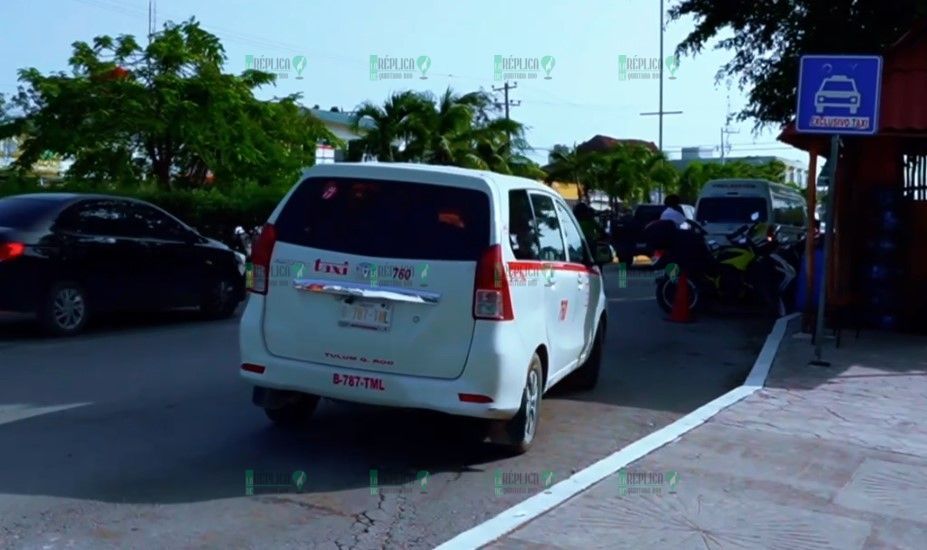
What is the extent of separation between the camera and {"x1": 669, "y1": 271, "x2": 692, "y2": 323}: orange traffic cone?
1594 cm

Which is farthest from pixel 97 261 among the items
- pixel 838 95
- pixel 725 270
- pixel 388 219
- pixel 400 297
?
pixel 725 270

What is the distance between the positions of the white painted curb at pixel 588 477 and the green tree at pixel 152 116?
16.5 metres

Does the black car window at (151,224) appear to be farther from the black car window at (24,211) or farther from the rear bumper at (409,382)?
the rear bumper at (409,382)

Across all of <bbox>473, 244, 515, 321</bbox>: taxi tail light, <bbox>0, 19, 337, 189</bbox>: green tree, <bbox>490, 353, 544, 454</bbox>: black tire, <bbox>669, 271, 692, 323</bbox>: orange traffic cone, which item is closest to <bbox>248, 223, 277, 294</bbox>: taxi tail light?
<bbox>473, 244, 515, 321</bbox>: taxi tail light

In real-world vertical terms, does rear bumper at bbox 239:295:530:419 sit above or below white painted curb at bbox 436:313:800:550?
above

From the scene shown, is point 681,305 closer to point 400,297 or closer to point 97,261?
point 97,261

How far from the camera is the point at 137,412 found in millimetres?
8453

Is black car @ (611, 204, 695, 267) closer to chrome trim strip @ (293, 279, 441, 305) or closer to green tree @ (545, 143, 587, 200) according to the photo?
green tree @ (545, 143, 587, 200)

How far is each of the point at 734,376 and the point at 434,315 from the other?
18.3ft

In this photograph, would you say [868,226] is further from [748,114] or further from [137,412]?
[137,412]

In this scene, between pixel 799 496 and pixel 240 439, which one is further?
pixel 240 439

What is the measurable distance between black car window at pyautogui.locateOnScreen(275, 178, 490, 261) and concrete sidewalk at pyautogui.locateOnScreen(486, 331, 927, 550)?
1.77 m

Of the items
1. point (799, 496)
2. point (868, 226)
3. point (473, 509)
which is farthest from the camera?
point (868, 226)

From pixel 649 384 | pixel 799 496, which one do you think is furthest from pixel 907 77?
pixel 799 496
